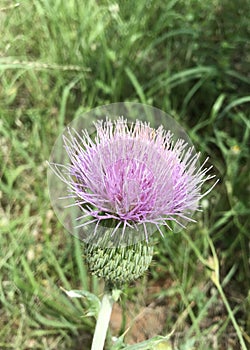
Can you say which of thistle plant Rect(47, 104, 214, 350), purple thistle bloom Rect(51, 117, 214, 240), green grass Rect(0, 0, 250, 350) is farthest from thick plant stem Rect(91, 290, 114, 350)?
green grass Rect(0, 0, 250, 350)

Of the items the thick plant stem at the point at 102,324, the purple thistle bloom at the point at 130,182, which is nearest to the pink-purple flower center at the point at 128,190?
the purple thistle bloom at the point at 130,182

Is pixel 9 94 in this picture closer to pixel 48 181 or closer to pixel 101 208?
pixel 48 181

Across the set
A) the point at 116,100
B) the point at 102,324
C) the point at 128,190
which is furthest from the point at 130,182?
the point at 116,100

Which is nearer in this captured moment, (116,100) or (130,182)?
(130,182)

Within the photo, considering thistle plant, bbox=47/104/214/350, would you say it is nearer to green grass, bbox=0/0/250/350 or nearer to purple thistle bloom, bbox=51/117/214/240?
purple thistle bloom, bbox=51/117/214/240

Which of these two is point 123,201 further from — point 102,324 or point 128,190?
point 102,324

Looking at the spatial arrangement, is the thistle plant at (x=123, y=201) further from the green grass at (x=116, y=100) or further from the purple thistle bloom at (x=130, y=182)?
the green grass at (x=116, y=100)

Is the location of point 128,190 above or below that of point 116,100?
below

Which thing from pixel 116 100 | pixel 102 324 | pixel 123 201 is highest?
pixel 116 100
